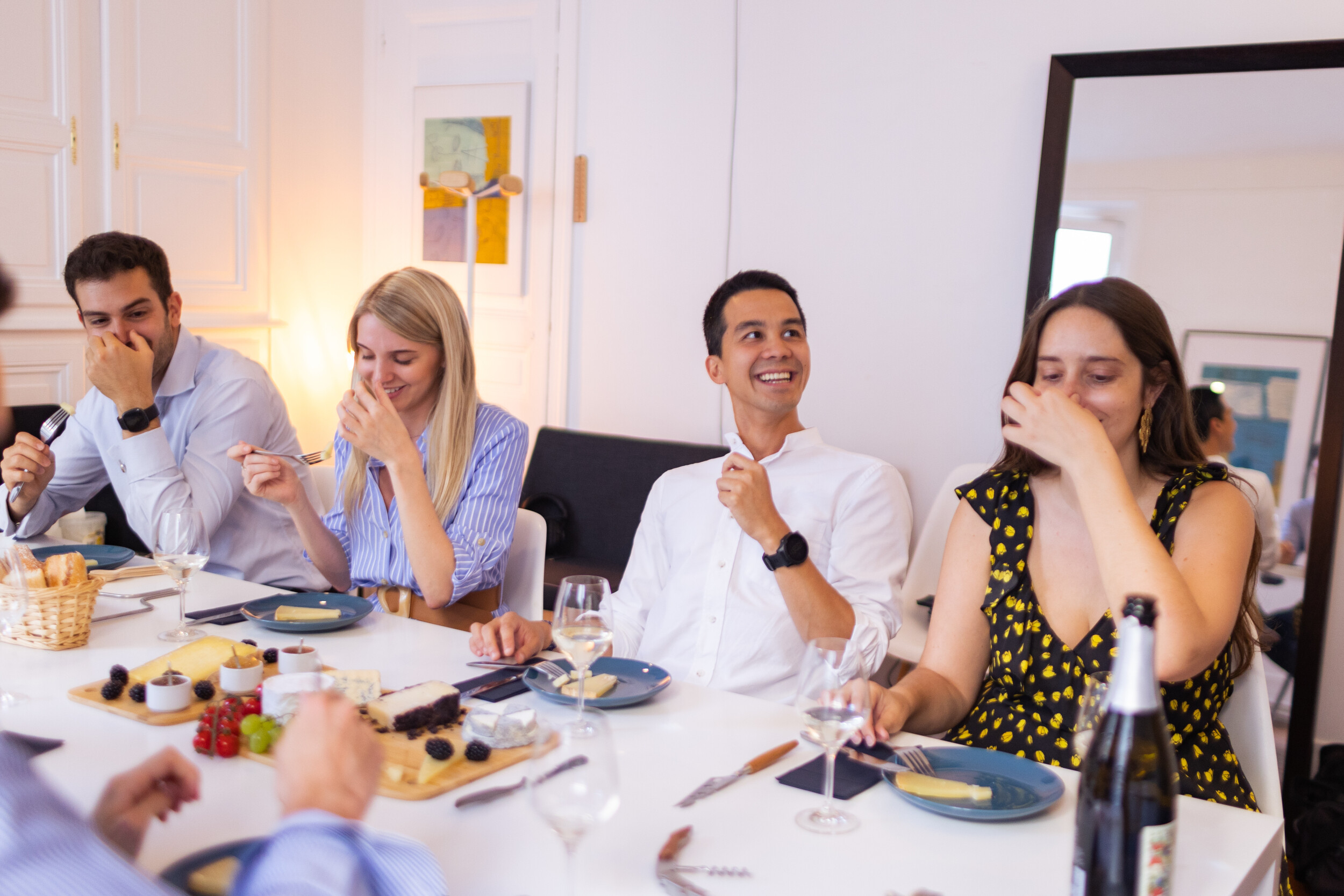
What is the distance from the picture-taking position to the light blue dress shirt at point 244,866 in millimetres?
675

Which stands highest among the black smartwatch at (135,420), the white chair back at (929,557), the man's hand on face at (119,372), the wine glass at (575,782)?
the man's hand on face at (119,372)

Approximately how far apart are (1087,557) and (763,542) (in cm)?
52

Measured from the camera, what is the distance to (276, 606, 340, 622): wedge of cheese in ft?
5.90

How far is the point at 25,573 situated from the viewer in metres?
1.62

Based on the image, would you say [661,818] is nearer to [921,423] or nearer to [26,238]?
[921,423]

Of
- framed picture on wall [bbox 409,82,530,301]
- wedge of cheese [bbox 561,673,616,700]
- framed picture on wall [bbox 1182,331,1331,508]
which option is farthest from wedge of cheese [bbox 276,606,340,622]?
framed picture on wall [bbox 409,82,530,301]

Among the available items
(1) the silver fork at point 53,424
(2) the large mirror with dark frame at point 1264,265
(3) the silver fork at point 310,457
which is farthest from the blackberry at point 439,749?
(2) the large mirror with dark frame at point 1264,265

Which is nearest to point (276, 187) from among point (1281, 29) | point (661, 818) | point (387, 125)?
point (387, 125)

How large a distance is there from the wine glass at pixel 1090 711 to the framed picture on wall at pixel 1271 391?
2205 millimetres

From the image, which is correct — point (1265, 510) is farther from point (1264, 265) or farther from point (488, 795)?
point (488, 795)

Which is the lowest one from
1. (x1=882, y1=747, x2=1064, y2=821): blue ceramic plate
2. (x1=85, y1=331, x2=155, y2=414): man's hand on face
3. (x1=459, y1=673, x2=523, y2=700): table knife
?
(x1=459, y1=673, x2=523, y2=700): table knife

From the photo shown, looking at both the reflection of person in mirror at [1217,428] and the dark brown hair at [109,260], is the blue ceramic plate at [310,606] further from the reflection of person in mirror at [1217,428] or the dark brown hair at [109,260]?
the reflection of person in mirror at [1217,428]

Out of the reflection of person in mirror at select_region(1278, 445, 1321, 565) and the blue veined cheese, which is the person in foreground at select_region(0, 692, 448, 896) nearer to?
the blue veined cheese

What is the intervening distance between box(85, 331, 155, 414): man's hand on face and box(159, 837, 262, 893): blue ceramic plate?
5.14ft
